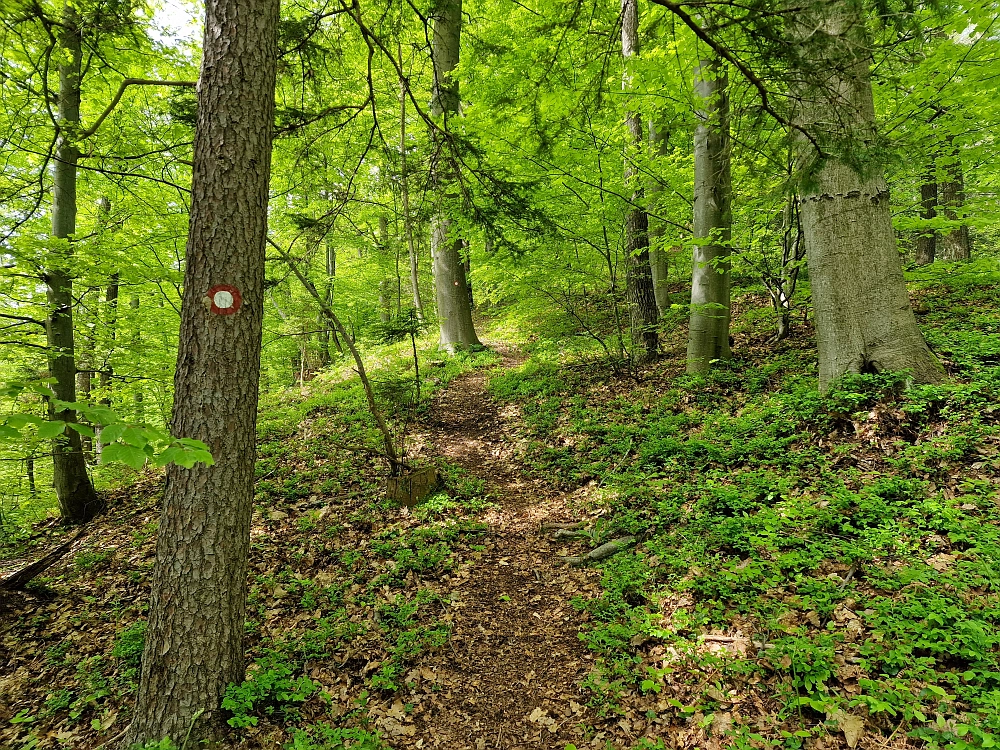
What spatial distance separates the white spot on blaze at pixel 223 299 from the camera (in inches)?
112

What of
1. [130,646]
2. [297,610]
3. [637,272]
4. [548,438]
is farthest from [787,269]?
[130,646]

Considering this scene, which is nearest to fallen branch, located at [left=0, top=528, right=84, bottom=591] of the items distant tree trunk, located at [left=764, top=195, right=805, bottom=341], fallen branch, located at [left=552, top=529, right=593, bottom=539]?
fallen branch, located at [left=552, top=529, right=593, bottom=539]

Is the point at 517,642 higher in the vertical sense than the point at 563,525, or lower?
lower

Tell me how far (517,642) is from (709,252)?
5655 millimetres

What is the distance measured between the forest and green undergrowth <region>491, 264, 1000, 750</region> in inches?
1.0

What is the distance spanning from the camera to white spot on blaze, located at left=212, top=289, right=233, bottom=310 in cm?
284

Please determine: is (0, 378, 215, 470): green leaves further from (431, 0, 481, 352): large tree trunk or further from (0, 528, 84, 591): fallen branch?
(431, 0, 481, 352): large tree trunk

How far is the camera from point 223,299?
9.36 ft

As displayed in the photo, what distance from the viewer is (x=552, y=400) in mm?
8078

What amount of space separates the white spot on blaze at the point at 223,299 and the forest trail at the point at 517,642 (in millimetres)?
3039

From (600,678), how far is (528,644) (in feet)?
2.33

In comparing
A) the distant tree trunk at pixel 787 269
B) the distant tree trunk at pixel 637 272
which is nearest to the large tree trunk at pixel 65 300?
the distant tree trunk at pixel 637 272

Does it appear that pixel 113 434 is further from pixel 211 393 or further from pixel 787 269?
pixel 787 269

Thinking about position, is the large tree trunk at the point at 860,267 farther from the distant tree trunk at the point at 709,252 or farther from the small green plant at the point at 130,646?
the small green plant at the point at 130,646
